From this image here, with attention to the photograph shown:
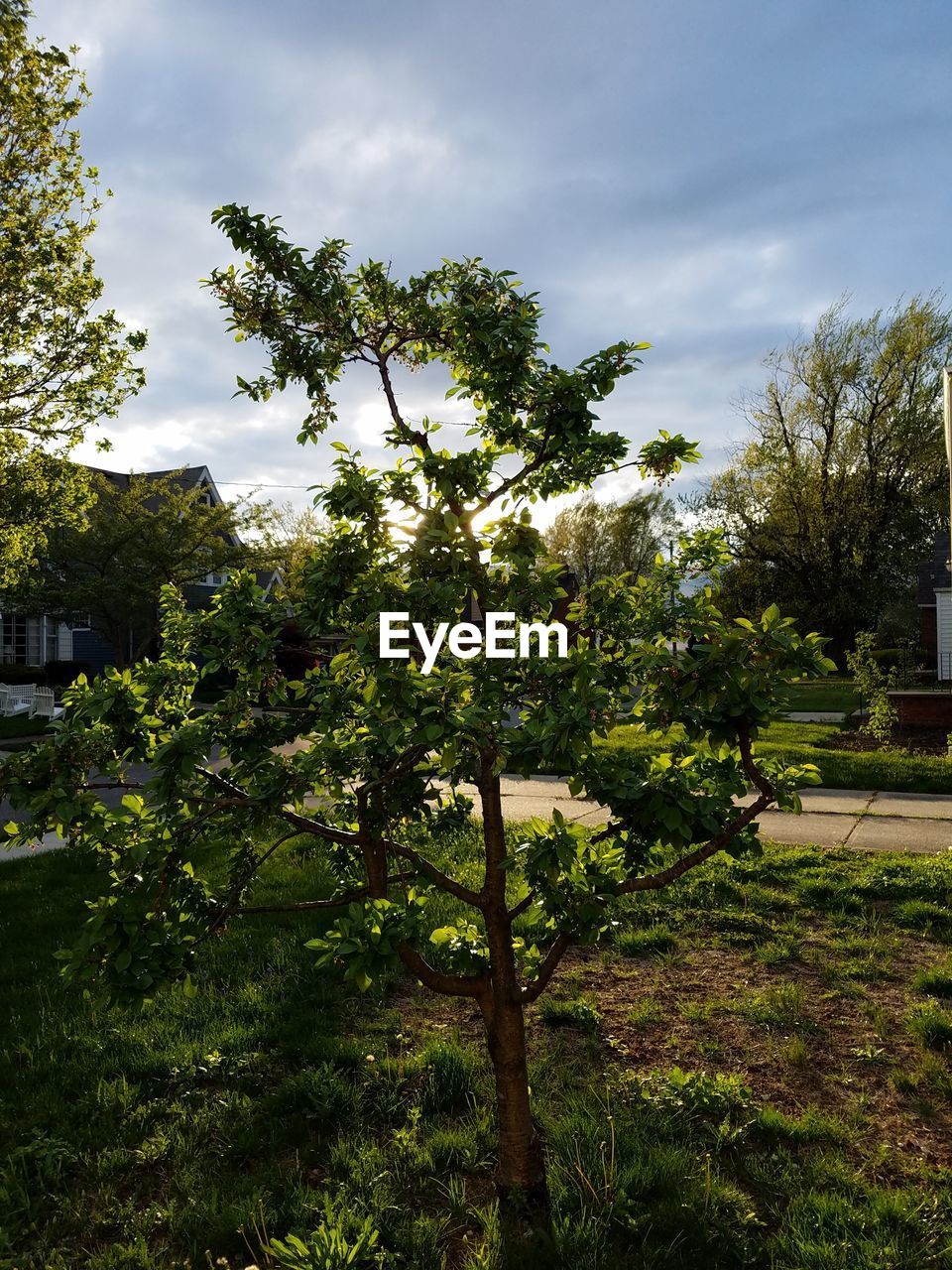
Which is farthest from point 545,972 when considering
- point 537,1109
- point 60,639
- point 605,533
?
point 605,533

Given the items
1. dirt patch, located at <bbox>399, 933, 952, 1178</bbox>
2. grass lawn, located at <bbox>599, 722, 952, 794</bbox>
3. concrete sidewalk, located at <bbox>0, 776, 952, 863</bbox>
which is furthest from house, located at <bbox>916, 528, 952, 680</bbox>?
dirt patch, located at <bbox>399, 933, 952, 1178</bbox>

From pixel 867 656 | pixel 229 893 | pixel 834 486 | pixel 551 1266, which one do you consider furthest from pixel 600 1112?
pixel 834 486

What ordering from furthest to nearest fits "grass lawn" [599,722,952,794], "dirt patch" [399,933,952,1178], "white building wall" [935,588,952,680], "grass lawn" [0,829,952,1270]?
"white building wall" [935,588,952,680]
"grass lawn" [599,722,952,794]
"dirt patch" [399,933,952,1178]
"grass lawn" [0,829,952,1270]

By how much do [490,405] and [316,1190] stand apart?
300cm

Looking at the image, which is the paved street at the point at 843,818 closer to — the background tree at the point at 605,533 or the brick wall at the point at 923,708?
the brick wall at the point at 923,708

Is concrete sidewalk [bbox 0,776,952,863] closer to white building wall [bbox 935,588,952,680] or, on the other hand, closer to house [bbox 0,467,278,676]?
white building wall [bbox 935,588,952,680]

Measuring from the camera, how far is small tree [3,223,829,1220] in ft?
8.20

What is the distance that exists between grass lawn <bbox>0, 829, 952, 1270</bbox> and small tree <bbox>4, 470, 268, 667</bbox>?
677 inches

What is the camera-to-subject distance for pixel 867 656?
45.9 feet

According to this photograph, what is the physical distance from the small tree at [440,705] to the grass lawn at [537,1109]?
46 centimetres

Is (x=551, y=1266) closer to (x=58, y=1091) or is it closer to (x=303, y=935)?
(x=58, y=1091)

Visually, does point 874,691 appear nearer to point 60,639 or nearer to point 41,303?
point 41,303

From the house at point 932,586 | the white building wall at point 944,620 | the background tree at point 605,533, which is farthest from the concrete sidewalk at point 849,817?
the background tree at point 605,533

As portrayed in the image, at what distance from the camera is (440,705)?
233cm
